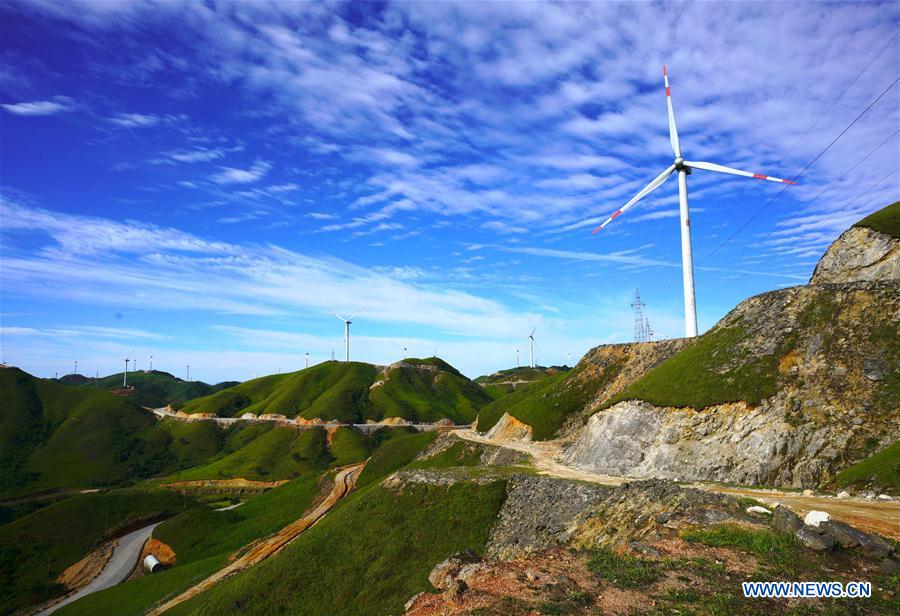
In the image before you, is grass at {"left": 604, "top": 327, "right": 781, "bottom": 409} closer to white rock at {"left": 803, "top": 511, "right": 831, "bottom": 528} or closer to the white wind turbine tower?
the white wind turbine tower

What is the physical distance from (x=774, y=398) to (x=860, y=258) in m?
49.4

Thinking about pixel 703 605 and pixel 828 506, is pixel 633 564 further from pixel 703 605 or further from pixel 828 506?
pixel 828 506

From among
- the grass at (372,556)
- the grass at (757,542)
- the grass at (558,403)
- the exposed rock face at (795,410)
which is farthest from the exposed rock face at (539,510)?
the grass at (558,403)

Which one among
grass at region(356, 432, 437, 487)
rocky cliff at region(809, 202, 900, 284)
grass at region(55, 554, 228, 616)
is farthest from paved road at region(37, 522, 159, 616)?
rocky cliff at region(809, 202, 900, 284)

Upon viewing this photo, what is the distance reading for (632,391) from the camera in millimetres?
78938

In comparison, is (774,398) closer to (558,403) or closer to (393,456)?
(558,403)

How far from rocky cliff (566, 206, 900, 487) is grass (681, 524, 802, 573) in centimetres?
3139

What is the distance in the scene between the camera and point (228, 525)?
119 meters

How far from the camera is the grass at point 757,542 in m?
21.7

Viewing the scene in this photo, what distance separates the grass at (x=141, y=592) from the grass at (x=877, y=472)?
310ft

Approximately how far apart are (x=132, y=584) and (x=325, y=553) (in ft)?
200

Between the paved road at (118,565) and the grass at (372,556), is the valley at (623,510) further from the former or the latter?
the paved road at (118,565)

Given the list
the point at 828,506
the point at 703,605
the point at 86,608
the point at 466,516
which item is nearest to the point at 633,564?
the point at 703,605

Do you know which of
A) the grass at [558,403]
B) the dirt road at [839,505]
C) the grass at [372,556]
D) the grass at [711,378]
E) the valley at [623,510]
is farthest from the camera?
the grass at [558,403]
